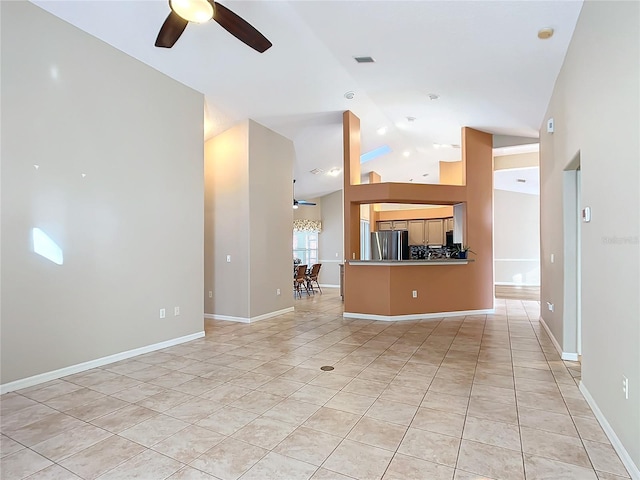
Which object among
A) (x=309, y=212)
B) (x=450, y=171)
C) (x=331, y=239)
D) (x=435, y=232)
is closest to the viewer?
(x=450, y=171)

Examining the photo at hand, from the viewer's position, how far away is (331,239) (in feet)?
38.9

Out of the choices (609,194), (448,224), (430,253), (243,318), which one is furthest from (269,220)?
(448,224)

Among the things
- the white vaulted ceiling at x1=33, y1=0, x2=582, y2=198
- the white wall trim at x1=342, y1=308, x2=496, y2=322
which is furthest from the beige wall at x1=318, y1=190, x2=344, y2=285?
the white wall trim at x1=342, y1=308, x2=496, y2=322

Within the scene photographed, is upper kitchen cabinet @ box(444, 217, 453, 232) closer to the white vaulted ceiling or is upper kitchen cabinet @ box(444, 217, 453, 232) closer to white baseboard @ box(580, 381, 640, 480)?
the white vaulted ceiling

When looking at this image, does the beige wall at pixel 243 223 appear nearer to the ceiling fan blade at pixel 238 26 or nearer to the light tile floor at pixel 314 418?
the light tile floor at pixel 314 418

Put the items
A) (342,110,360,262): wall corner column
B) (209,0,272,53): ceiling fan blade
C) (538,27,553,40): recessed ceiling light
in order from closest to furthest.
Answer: (209,0,272,53): ceiling fan blade, (538,27,553,40): recessed ceiling light, (342,110,360,262): wall corner column

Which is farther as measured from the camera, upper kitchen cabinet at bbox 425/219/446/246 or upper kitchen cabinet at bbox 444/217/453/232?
upper kitchen cabinet at bbox 425/219/446/246

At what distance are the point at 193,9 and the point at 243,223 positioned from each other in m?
3.73

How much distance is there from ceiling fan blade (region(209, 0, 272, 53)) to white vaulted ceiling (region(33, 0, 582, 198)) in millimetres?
800

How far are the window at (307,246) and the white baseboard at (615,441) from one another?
9582 millimetres

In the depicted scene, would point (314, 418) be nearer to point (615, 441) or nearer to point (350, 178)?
point (615, 441)

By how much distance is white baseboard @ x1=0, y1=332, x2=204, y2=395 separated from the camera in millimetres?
3146

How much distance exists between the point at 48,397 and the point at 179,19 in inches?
130

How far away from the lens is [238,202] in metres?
6.12
